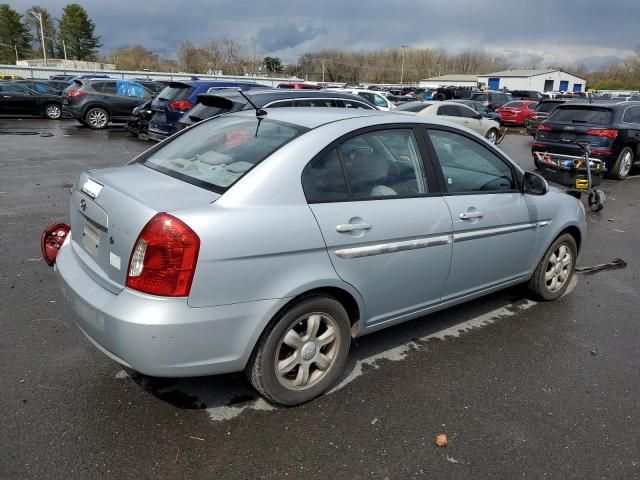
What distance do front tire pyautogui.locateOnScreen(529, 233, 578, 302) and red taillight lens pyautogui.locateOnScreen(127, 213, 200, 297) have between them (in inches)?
130

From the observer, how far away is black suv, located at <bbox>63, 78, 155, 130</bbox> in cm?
1800

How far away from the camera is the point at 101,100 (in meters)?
18.2

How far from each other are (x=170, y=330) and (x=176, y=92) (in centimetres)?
1132

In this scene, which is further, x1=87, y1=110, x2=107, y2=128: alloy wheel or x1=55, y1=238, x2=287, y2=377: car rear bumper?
x1=87, y1=110, x2=107, y2=128: alloy wheel

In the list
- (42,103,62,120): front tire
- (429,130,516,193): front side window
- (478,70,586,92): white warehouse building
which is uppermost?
(478,70,586,92): white warehouse building

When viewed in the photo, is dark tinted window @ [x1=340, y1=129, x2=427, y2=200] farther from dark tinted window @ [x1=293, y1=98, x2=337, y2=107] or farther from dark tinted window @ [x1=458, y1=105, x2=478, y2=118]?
dark tinted window @ [x1=458, y1=105, x2=478, y2=118]

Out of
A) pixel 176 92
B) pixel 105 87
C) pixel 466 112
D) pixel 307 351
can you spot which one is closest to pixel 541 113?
pixel 466 112

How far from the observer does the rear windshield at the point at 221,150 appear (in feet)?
9.93

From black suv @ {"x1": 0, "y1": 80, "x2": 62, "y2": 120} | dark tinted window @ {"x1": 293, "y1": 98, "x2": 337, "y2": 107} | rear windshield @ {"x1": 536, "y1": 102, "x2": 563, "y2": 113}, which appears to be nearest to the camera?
dark tinted window @ {"x1": 293, "y1": 98, "x2": 337, "y2": 107}

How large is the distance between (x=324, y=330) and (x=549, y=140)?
10062mm

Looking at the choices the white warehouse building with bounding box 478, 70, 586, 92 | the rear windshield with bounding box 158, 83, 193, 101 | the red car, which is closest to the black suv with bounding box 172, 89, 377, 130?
the rear windshield with bounding box 158, 83, 193, 101

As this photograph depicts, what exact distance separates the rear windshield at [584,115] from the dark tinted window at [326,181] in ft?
33.1

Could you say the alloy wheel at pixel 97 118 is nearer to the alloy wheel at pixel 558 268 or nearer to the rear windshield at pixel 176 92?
the rear windshield at pixel 176 92

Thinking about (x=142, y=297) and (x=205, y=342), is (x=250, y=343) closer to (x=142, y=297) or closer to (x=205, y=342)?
(x=205, y=342)
